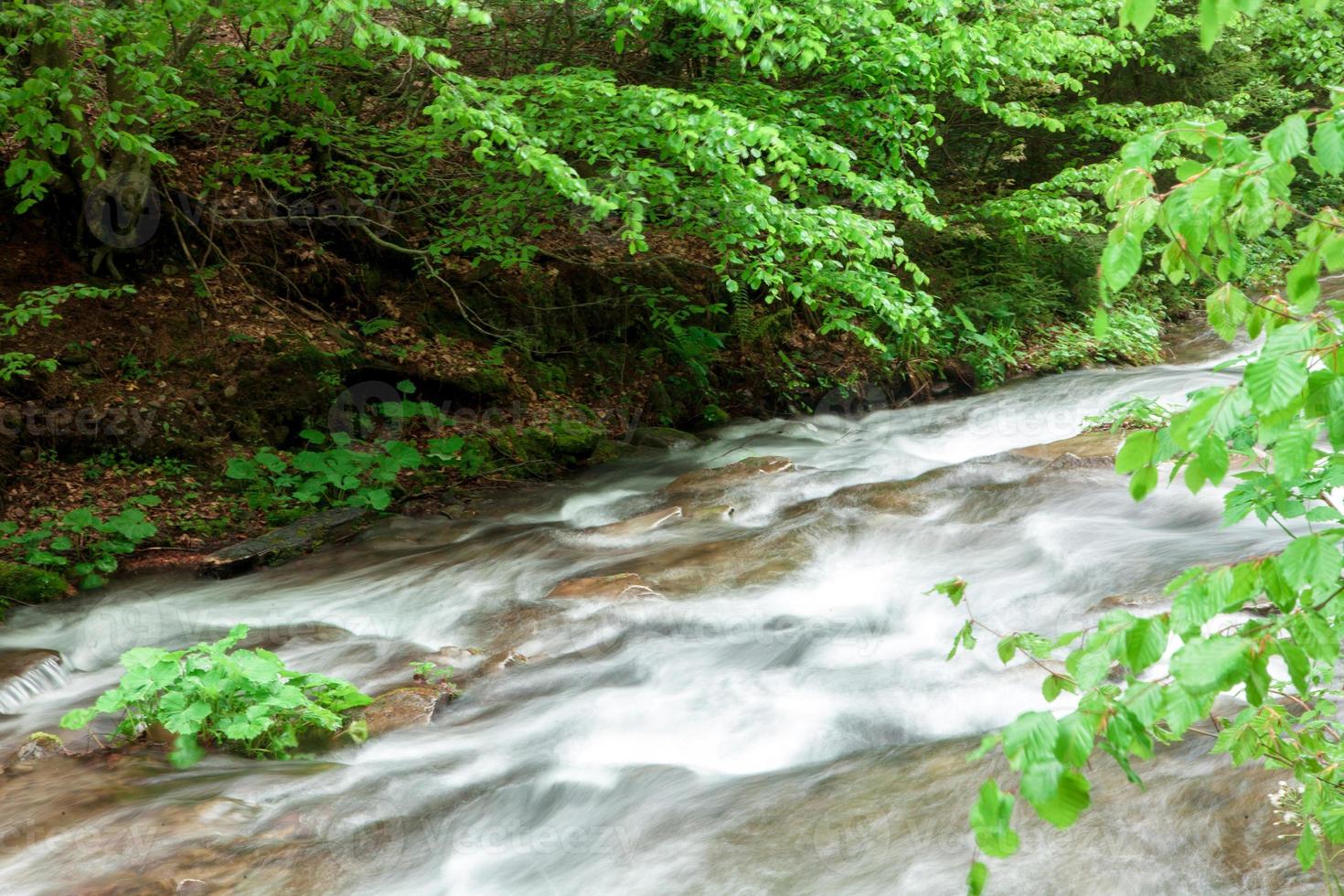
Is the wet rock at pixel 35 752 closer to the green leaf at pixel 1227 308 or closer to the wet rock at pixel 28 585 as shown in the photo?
the wet rock at pixel 28 585

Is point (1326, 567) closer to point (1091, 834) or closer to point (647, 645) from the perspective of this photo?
point (1091, 834)

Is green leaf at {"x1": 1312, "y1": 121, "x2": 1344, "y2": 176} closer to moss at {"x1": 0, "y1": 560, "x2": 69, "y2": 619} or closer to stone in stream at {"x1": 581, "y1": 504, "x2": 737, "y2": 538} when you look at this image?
stone in stream at {"x1": 581, "y1": 504, "x2": 737, "y2": 538}

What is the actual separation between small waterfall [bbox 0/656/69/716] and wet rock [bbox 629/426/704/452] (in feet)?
18.9

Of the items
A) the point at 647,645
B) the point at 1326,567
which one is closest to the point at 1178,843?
the point at 1326,567

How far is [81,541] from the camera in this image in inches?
303

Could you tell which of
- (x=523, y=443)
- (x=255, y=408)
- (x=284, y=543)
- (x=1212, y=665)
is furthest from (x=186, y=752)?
(x=523, y=443)

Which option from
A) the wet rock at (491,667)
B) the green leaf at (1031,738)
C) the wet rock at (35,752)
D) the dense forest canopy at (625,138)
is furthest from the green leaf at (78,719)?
the green leaf at (1031,738)

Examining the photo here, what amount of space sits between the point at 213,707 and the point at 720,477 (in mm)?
5076

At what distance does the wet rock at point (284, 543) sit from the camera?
7676 millimetres

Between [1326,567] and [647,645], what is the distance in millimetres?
4514

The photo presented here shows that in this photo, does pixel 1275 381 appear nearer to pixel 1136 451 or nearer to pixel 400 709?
pixel 1136 451

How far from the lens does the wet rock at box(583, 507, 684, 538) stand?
8.00m

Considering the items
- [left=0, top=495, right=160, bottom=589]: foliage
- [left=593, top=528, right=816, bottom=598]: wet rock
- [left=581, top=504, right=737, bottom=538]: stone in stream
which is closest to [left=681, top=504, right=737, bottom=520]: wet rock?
[left=581, top=504, right=737, bottom=538]: stone in stream

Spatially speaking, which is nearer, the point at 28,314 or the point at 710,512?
the point at 28,314
